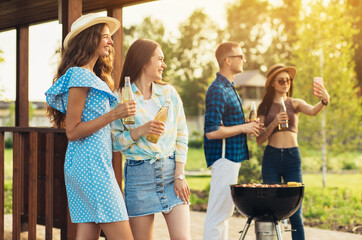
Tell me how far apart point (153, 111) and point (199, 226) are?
14.9 feet

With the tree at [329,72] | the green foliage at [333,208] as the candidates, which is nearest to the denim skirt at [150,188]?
the green foliage at [333,208]

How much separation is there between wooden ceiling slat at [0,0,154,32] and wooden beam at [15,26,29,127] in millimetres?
193

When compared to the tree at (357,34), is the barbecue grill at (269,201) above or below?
below

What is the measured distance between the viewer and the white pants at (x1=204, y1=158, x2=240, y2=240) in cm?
474

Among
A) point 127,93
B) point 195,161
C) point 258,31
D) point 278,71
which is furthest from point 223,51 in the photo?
point 258,31

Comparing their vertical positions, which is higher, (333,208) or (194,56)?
(194,56)

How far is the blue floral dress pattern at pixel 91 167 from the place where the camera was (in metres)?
3.00

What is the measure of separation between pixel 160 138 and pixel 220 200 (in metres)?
1.62

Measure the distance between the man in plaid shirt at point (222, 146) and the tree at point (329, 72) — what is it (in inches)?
316

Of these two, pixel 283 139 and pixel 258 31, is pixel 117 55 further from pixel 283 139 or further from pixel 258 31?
pixel 258 31

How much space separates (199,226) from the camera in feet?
25.0

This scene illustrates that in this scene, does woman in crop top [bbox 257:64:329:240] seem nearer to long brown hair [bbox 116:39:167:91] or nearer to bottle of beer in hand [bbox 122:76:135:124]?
long brown hair [bbox 116:39:167:91]

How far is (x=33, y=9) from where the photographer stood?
6.66 m

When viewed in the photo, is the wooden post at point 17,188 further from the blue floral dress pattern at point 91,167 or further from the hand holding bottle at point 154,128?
the hand holding bottle at point 154,128
